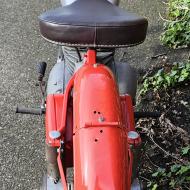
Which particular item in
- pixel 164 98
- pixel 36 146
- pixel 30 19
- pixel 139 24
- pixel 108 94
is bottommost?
pixel 36 146

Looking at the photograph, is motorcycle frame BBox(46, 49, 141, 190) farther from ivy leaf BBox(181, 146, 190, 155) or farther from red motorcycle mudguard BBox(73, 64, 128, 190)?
ivy leaf BBox(181, 146, 190, 155)

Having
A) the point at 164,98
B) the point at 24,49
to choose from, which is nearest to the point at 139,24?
the point at 164,98

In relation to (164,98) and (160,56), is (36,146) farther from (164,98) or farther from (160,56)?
(160,56)

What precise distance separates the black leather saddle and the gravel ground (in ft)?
3.68

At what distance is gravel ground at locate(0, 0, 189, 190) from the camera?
9.39ft

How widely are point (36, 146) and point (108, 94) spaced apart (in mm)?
1375

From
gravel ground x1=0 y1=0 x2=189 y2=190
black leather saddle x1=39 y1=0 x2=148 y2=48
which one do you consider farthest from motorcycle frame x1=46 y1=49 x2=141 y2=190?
gravel ground x1=0 y1=0 x2=189 y2=190

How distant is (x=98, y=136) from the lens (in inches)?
63.5

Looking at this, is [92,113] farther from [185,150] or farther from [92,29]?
[185,150]

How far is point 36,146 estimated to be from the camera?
3000 millimetres

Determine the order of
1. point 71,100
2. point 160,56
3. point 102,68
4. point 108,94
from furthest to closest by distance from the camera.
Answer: point 160,56, point 71,100, point 102,68, point 108,94

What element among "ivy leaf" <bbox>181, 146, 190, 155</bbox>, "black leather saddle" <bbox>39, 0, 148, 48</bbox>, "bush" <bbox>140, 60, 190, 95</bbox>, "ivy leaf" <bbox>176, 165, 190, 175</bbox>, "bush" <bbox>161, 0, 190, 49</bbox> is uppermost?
"black leather saddle" <bbox>39, 0, 148, 48</bbox>

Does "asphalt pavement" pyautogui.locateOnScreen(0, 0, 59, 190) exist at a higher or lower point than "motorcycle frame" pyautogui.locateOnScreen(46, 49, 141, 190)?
lower

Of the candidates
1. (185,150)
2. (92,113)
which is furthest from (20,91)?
(92,113)
